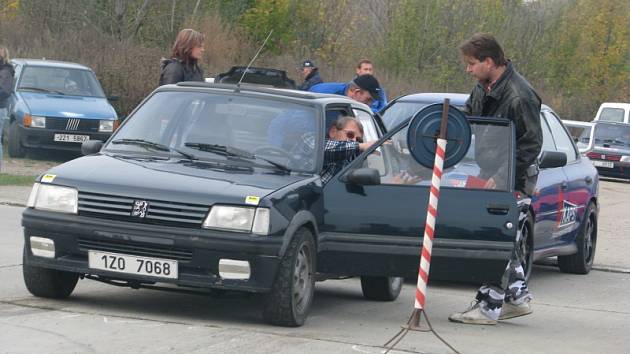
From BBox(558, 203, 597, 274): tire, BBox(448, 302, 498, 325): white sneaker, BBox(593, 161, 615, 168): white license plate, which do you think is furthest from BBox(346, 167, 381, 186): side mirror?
BBox(593, 161, 615, 168): white license plate

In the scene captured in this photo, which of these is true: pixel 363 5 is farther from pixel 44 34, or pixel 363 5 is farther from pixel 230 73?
pixel 230 73

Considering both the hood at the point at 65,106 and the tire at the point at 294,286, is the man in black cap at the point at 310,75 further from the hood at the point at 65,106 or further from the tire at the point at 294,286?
the tire at the point at 294,286

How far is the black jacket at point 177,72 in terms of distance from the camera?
12070 millimetres

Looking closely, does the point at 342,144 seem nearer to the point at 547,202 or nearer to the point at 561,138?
the point at 547,202

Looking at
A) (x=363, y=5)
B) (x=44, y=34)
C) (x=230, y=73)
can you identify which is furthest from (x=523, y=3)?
(x=230, y=73)

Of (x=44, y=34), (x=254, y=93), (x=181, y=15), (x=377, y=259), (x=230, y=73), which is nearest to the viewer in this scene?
(x=377, y=259)

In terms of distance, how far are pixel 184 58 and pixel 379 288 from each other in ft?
11.2

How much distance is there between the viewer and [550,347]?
830cm

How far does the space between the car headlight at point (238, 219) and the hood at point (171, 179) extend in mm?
52

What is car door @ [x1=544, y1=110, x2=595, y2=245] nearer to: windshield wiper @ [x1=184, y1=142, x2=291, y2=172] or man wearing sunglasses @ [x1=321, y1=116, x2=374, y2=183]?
man wearing sunglasses @ [x1=321, y1=116, x2=374, y2=183]

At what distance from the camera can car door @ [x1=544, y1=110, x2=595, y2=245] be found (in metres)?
12.7

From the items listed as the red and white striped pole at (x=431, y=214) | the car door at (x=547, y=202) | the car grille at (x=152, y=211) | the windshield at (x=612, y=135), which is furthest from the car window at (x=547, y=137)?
the windshield at (x=612, y=135)

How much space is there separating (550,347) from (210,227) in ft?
7.79

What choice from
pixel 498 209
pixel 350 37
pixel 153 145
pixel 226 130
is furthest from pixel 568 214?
pixel 350 37
